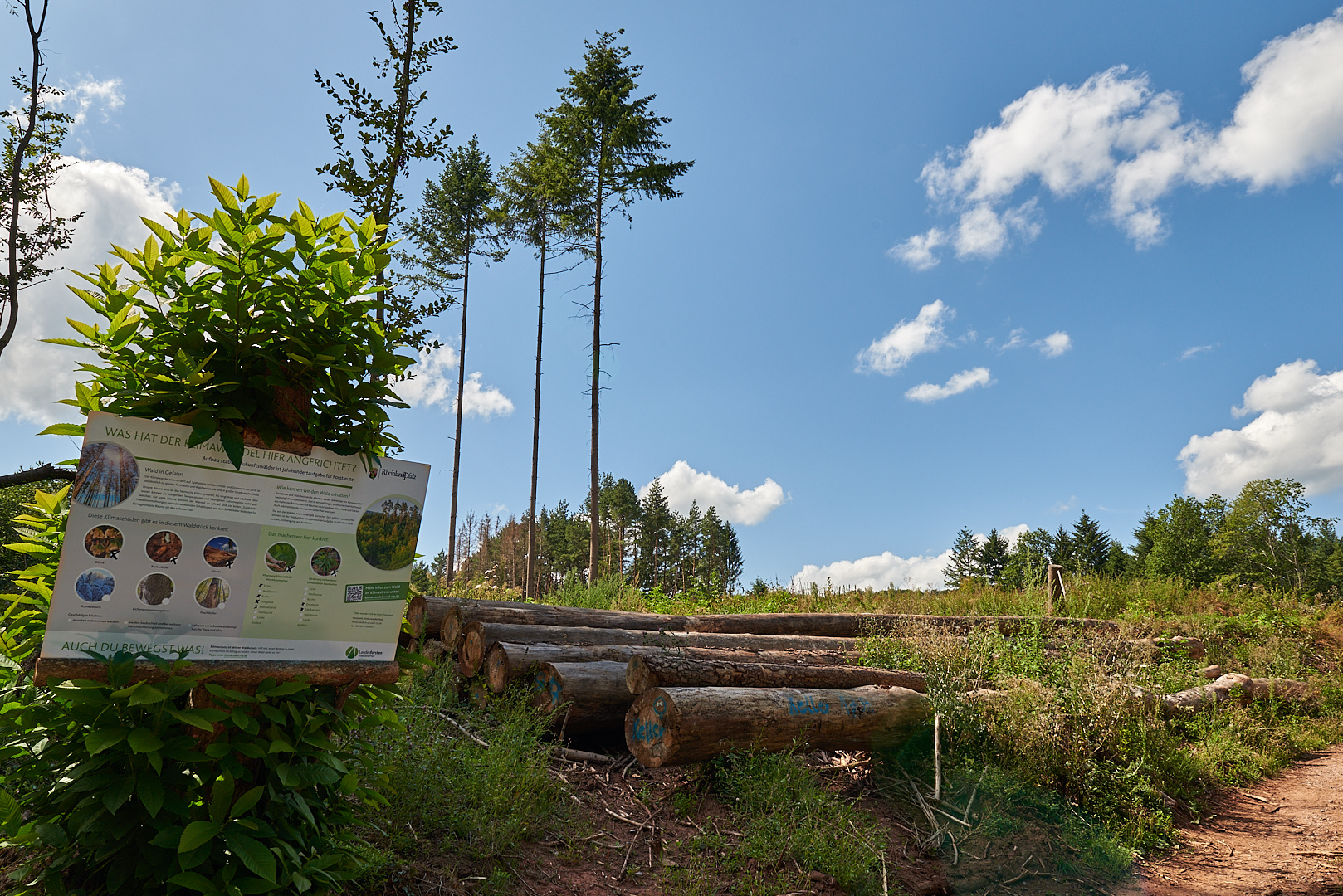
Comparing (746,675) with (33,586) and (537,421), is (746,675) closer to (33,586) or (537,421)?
(33,586)

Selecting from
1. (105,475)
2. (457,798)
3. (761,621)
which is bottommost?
(457,798)

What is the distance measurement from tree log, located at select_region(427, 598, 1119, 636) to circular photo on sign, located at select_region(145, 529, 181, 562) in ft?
16.2

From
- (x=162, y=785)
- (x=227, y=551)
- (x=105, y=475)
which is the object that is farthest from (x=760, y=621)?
(x=105, y=475)

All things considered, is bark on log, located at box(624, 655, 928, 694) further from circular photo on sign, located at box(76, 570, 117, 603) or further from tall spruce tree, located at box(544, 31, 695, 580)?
tall spruce tree, located at box(544, 31, 695, 580)

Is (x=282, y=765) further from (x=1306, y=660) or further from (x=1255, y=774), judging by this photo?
(x=1306, y=660)

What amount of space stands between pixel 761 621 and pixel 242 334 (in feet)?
25.4

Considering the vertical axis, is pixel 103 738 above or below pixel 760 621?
below

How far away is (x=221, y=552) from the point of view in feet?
8.22

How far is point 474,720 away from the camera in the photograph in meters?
4.93

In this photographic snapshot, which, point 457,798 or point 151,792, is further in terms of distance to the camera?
point 457,798

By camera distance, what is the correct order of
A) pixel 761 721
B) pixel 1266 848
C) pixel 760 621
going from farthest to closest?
pixel 760 621, pixel 1266 848, pixel 761 721

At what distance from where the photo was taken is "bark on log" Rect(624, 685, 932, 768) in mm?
4426

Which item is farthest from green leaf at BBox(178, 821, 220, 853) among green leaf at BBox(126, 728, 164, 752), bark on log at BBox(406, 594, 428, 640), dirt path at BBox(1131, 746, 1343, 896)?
dirt path at BBox(1131, 746, 1343, 896)

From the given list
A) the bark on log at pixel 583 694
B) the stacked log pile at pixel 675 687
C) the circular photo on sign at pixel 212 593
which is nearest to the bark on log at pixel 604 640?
the stacked log pile at pixel 675 687
